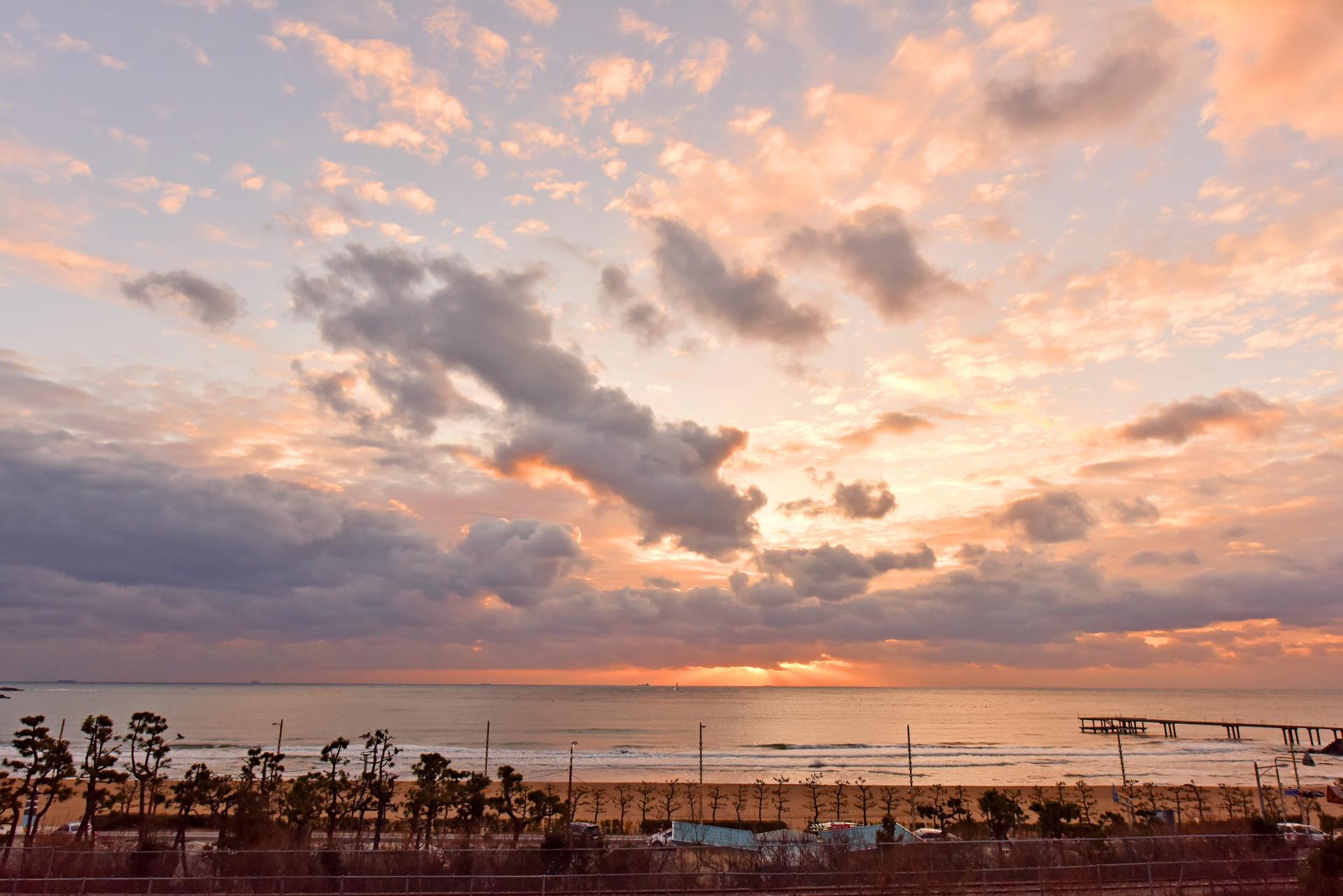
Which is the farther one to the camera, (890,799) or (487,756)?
(487,756)

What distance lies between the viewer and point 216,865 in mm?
24688

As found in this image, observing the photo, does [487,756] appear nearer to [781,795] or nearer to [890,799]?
[781,795]

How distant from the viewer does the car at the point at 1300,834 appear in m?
27.4

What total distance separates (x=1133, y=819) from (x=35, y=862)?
45596mm

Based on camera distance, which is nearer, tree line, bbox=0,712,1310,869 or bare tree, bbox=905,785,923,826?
tree line, bbox=0,712,1310,869

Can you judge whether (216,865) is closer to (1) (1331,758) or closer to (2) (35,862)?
(2) (35,862)

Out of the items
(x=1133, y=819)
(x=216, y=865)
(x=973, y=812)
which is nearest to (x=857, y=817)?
(x=973, y=812)

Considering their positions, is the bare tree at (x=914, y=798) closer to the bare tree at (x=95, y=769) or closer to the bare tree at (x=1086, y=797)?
the bare tree at (x=1086, y=797)

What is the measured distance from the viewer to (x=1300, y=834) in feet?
95.5

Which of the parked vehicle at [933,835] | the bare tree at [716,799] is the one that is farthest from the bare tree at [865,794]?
the parked vehicle at [933,835]

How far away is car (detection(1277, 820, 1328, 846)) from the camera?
27.4 metres

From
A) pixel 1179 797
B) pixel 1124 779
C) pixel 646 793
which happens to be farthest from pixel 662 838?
pixel 1179 797

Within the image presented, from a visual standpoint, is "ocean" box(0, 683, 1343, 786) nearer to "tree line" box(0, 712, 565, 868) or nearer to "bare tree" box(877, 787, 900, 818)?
"bare tree" box(877, 787, 900, 818)

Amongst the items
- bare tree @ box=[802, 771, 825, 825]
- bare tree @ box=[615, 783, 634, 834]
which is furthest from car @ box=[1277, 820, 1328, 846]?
bare tree @ box=[615, 783, 634, 834]
